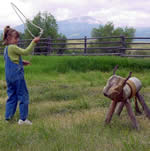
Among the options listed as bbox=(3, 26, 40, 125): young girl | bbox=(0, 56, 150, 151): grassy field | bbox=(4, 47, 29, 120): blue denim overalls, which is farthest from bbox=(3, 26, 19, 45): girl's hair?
bbox=(0, 56, 150, 151): grassy field

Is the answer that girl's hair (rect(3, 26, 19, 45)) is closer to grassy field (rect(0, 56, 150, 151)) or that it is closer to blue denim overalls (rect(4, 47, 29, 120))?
blue denim overalls (rect(4, 47, 29, 120))

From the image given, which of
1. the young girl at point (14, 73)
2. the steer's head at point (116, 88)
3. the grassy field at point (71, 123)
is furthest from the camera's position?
the young girl at point (14, 73)

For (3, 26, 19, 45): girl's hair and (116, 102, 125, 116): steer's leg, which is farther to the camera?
(116, 102, 125, 116): steer's leg

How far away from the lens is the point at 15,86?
15.4ft

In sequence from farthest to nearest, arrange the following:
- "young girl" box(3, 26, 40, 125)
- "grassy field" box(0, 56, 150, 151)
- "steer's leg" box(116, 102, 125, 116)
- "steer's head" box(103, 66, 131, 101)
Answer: "steer's leg" box(116, 102, 125, 116) < "young girl" box(3, 26, 40, 125) < "steer's head" box(103, 66, 131, 101) < "grassy field" box(0, 56, 150, 151)

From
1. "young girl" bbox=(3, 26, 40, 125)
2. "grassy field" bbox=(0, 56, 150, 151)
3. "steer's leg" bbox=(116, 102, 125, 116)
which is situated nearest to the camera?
"grassy field" bbox=(0, 56, 150, 151)

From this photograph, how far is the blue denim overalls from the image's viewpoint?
4.55 metres

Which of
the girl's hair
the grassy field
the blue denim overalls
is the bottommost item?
the grassy field

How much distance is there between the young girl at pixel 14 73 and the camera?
4.54 m

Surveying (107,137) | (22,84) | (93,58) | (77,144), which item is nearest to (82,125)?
(107,137)

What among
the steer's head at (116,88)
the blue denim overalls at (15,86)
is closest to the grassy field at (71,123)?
the blue denim overalls at (15,86)

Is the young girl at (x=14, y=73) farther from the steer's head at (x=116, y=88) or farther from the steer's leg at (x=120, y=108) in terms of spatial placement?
the steer's leg at (x=120, y=108)

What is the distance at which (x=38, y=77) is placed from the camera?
33.8 feet

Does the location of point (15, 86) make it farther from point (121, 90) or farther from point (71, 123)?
point (121, 90)
